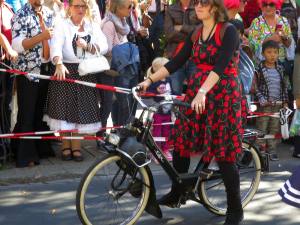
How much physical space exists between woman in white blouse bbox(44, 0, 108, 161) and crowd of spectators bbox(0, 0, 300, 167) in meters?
0.01

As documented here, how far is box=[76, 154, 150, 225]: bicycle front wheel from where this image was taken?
4242 mm

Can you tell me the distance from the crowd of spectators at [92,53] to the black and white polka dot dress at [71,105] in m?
0.01

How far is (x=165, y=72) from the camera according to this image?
15.1 feet

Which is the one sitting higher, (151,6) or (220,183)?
(151,6)

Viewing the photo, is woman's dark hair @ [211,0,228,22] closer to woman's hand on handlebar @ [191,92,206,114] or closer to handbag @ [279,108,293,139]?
woman's hand on handlebar @ [191,92,206,114]

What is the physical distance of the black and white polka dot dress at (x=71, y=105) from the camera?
621 centimetres

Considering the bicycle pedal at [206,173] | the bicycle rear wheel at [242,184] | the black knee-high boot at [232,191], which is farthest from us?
the bicycle rear wheel at [242,184]

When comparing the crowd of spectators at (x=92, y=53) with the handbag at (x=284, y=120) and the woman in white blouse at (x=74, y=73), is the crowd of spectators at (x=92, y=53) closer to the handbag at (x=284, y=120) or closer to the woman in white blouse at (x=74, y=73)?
the woman in white blouse at (x=74, y=73)

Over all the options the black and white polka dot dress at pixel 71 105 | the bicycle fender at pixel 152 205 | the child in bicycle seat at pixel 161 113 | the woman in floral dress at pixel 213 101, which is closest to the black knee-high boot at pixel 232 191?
the woman in floral dress at pixel 213 101

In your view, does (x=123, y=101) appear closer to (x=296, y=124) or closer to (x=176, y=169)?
(x=296, y=124)

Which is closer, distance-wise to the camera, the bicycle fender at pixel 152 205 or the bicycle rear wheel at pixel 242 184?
the bicycle fender at pixel 152 205

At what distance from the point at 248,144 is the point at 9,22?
111 inches

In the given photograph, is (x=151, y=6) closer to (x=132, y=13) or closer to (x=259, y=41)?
(x=132, y=13)

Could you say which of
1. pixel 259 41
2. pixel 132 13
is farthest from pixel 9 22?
pixel 259 41
